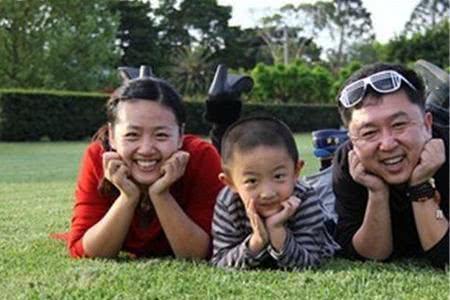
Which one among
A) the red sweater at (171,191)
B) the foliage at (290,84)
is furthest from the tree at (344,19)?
the red sweater at (171,191)

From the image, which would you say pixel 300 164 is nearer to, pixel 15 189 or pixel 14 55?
pixel 15 189

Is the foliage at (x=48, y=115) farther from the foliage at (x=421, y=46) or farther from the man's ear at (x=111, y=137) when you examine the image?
the foliage at (x=421, y=46)

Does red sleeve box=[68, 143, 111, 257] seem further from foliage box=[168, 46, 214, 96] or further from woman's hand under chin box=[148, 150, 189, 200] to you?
foliage box=[168, 46, 214, 96]

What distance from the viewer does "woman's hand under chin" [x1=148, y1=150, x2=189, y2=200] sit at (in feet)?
9.29

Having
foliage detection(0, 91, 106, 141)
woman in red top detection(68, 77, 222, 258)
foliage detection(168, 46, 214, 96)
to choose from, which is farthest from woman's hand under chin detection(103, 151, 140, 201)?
foliage detection(168, 46, 214, 96)

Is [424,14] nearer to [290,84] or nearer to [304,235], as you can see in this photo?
[290,84]

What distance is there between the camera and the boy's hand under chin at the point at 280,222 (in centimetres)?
264

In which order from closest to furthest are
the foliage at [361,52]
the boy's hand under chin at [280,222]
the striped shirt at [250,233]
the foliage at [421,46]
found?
the boy's hand under chin at [280,222] → the striped shirt at [250,233] → the foliage at [421,46] → the foliage at [361,52]

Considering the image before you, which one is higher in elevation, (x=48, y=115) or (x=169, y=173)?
(x=169, y=173)

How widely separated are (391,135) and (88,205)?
1.23m

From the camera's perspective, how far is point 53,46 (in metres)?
37.4

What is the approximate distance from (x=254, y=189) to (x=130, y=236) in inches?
27.5

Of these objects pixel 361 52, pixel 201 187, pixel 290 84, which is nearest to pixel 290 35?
pixel 361 52

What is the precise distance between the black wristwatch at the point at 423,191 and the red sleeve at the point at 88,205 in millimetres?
1181
